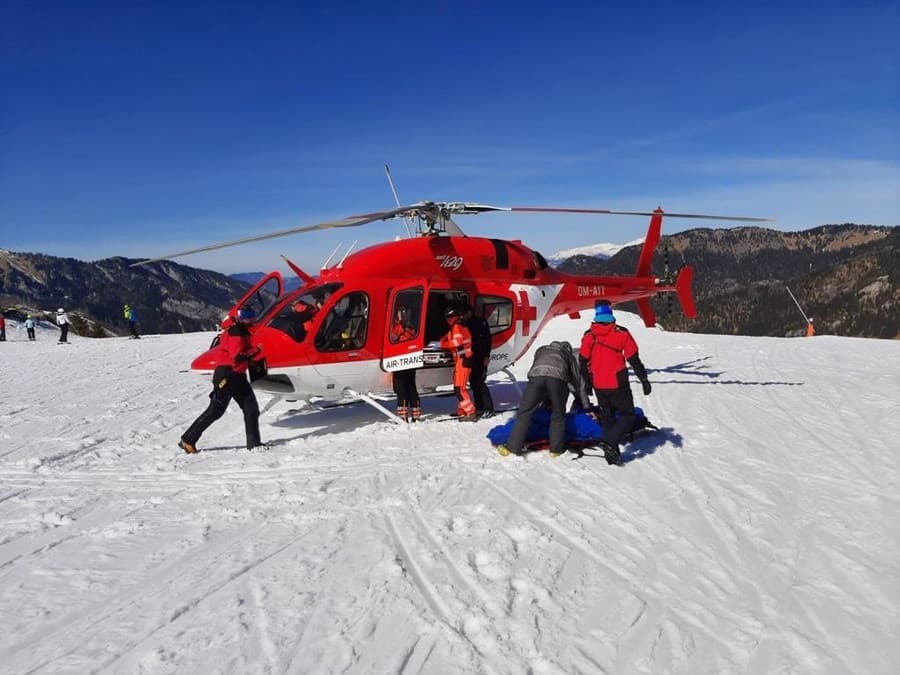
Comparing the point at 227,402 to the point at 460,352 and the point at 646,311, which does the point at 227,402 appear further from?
the point at 646,311

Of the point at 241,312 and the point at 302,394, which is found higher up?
the point at 241,312

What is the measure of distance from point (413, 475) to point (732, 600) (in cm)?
344

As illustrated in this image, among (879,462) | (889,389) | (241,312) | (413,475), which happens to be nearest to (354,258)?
(241,312)

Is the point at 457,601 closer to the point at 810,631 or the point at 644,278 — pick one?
the point at 810,631

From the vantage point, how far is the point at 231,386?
750cm

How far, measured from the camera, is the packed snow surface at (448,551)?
10.7ft

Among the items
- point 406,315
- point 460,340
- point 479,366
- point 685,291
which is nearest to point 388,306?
point 406,315

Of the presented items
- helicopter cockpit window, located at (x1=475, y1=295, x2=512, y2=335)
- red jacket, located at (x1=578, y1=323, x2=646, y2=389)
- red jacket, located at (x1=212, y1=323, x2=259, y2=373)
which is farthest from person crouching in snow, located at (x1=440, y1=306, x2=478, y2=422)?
red jacket, located at (x1=212, y1=323, x2=259, y2=373)

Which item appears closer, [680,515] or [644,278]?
[680,515]

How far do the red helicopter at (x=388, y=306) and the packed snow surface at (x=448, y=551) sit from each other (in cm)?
93

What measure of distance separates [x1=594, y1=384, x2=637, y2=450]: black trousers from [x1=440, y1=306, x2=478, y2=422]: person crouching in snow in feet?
8.27

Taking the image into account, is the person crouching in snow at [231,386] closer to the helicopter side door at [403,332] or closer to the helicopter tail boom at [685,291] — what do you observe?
the helicopter side door at [403,332]

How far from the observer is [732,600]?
375 centimetres

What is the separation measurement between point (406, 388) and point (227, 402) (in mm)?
2651
